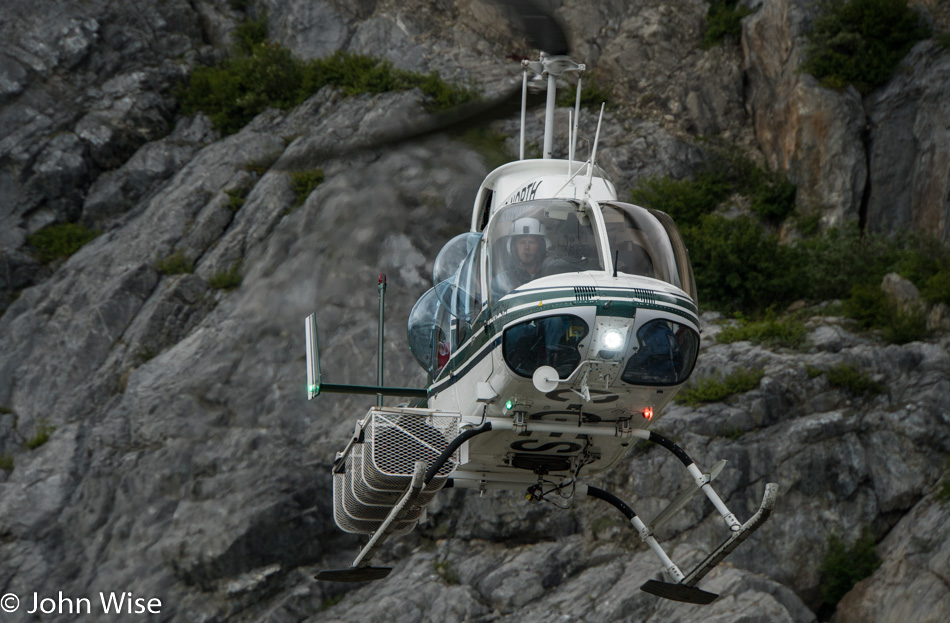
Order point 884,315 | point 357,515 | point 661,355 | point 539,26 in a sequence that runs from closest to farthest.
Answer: point 661,355, point 539,26, point 357,515, point 884,315

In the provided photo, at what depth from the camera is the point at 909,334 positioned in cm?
1282

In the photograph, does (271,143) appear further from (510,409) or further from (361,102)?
(510,409)

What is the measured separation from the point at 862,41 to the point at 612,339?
11.5m

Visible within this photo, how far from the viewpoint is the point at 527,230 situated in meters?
7.23

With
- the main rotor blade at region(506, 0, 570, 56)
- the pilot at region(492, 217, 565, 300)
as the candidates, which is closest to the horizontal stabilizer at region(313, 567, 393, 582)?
the pilot at region(492, 217, 565, 300)

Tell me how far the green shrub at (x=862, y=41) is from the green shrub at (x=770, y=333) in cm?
459

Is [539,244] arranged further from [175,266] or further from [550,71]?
[175,266]

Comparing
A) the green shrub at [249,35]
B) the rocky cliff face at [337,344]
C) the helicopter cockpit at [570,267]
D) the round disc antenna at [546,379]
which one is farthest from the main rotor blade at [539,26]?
the green shrub at [249,35]

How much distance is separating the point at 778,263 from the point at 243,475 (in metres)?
8.36

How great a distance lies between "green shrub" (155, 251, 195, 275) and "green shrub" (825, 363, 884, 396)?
34.0 ft

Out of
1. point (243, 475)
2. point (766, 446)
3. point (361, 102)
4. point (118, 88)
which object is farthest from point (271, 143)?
point (766, 446)

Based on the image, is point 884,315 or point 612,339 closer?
point 612,339

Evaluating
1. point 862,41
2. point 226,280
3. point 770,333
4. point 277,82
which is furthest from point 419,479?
point 277,82

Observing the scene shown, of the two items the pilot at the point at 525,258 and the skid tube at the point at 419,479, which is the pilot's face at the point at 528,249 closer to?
the pilot at the point at 525,258
